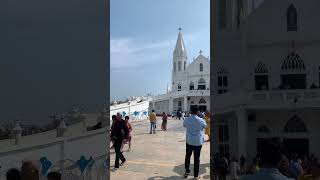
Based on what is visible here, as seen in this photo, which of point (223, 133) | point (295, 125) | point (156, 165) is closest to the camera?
point (295, 125)

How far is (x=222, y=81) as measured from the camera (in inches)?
141

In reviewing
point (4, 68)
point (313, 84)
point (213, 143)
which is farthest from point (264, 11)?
point (4, 68)

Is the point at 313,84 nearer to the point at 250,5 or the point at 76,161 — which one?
the point at 250,5

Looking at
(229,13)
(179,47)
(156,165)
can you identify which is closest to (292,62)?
(229,13)

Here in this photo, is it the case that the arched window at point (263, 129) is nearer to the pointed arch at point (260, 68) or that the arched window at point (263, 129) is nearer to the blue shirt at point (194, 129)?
the pointed arch at point (260, 68)

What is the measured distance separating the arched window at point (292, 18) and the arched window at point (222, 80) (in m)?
0.66

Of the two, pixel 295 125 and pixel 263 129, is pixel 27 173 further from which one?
pixel 295 125

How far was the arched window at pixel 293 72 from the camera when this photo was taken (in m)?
3.21

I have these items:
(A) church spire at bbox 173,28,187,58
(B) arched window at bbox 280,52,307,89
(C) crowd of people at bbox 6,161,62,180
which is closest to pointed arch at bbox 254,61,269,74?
(B) arched window at bbox 280,52,307,89

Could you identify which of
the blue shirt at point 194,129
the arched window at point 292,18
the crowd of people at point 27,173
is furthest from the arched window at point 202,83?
the crowd of people at point 27,173

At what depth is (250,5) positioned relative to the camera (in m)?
3.64

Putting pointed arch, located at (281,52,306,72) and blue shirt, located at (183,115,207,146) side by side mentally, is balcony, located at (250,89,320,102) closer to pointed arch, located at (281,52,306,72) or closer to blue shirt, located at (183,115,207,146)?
pointed arch, located at (281,52,306,72)

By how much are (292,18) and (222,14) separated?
0.69 metres

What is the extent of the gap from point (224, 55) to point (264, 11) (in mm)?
507
